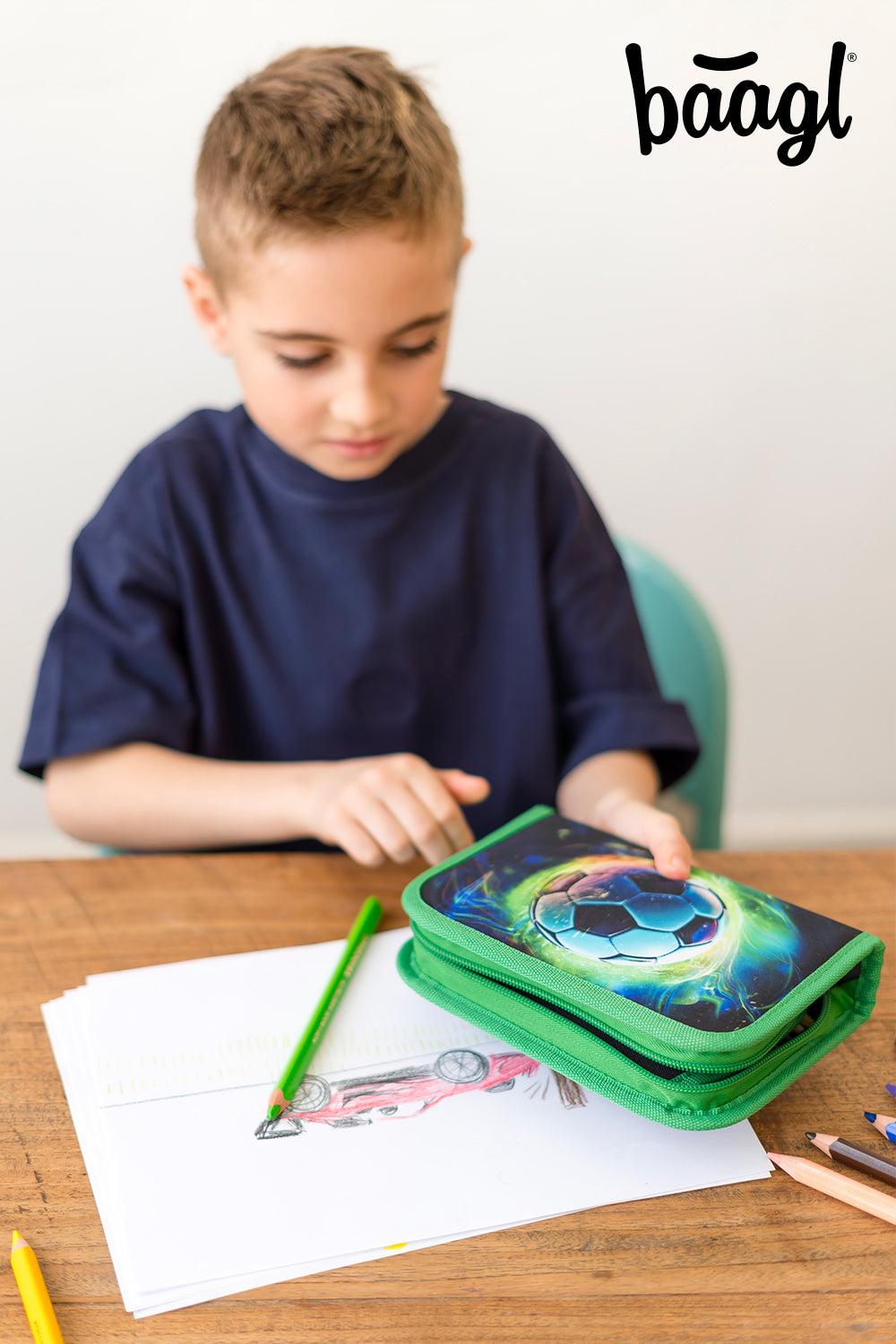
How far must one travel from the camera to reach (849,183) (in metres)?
1.02

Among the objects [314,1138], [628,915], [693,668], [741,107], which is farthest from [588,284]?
[314,1138]

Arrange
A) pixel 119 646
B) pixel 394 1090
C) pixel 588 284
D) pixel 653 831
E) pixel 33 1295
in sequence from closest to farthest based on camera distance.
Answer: pixel 33 1295, pixel 394 1090, pixel 653 831, pixel 119 646, pixel 588 284

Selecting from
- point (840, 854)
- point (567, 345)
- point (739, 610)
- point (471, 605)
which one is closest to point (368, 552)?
point (471, 605)

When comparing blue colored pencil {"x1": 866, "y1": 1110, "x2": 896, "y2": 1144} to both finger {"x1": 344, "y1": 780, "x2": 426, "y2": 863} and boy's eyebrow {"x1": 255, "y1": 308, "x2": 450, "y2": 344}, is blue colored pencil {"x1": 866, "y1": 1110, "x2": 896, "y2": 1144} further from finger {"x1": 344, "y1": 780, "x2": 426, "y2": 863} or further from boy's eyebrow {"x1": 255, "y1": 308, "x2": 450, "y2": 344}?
boy's eyebrow {"x1": 255, "y1": 308, "x2": 450, "y2": 344}

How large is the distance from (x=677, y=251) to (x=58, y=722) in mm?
764

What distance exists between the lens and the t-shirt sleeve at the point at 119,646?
746mm

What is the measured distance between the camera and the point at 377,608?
818 mm

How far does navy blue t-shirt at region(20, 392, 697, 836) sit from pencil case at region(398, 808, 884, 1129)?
0.30 metres

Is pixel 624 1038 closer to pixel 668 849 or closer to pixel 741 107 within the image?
pixel 668 849

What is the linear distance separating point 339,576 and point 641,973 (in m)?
0.46

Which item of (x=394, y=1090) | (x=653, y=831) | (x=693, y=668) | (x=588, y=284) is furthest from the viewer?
(x=588, y=284)

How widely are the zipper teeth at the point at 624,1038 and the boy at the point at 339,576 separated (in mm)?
133

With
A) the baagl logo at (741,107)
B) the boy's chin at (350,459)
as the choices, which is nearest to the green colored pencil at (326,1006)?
the boy's chin at (350,459)

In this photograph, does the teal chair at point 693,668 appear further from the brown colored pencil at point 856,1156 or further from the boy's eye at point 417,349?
the brown colored pencil at point 856,1156
